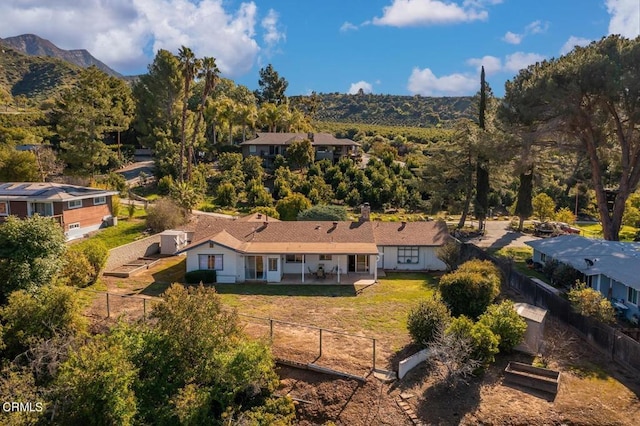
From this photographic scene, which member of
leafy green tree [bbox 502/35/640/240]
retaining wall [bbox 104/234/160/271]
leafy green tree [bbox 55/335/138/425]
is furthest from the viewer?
retaining wall [bbox 104/234/160/271]

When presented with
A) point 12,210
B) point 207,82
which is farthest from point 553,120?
point 12,210

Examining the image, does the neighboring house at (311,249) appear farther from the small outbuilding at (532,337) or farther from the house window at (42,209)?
the small outbuilding at (532,337)

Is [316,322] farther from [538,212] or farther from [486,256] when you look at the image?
[538,212]

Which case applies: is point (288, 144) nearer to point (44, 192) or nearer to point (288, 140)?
point (288, 140)

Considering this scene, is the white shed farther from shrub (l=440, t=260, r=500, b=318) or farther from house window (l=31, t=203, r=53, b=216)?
shrub (l=440, t=260, r=500, b=318)

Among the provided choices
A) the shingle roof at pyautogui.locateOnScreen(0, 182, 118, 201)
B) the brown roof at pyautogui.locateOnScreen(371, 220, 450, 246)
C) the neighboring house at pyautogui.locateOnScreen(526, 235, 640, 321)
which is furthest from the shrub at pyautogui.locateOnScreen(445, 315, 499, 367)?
the shingle roof at pyautogui.locateOnScreen(0, 182, 118, 201)

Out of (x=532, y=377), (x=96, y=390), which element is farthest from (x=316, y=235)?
(x=96, y=390)
